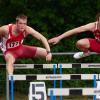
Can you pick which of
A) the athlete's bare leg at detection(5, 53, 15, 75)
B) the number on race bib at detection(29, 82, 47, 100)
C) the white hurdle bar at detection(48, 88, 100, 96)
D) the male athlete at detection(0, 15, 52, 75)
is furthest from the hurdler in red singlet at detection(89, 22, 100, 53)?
the white hurdle bar at detection(48, 88, 100, 96)

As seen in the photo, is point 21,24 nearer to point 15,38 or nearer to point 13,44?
point 15,38

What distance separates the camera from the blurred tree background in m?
12.8

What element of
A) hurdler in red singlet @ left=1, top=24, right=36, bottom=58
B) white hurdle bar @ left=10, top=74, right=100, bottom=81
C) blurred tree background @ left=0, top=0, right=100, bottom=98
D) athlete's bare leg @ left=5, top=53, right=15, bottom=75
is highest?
blurred tree background @ left=0, top=0, right=100, bottom=98

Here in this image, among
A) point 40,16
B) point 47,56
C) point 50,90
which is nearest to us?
point 50,90

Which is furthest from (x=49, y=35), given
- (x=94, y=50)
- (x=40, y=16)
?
(x=94, y=50)

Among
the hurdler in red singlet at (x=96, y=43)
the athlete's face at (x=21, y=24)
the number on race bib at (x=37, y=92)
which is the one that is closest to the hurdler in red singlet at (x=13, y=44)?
the athlete's face at (x=21, y=24)

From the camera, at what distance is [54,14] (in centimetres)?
1297

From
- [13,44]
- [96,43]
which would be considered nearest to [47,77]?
[13,44]

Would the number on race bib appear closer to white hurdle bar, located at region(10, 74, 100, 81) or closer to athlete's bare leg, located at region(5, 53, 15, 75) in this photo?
white hurdle bar, located at region(10, 74, 100, 81)

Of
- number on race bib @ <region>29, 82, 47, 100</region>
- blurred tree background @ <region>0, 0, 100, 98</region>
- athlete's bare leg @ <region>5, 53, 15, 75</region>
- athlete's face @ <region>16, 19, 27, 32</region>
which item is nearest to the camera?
number on race bib @ <region>29, 82, 47, 100</region>

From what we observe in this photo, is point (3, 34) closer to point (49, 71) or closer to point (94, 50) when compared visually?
point (94, 50)

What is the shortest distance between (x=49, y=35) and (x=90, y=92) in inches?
281

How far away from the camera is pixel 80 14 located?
42.5 ft

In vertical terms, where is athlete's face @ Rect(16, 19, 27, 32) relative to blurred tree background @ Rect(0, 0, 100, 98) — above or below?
below
